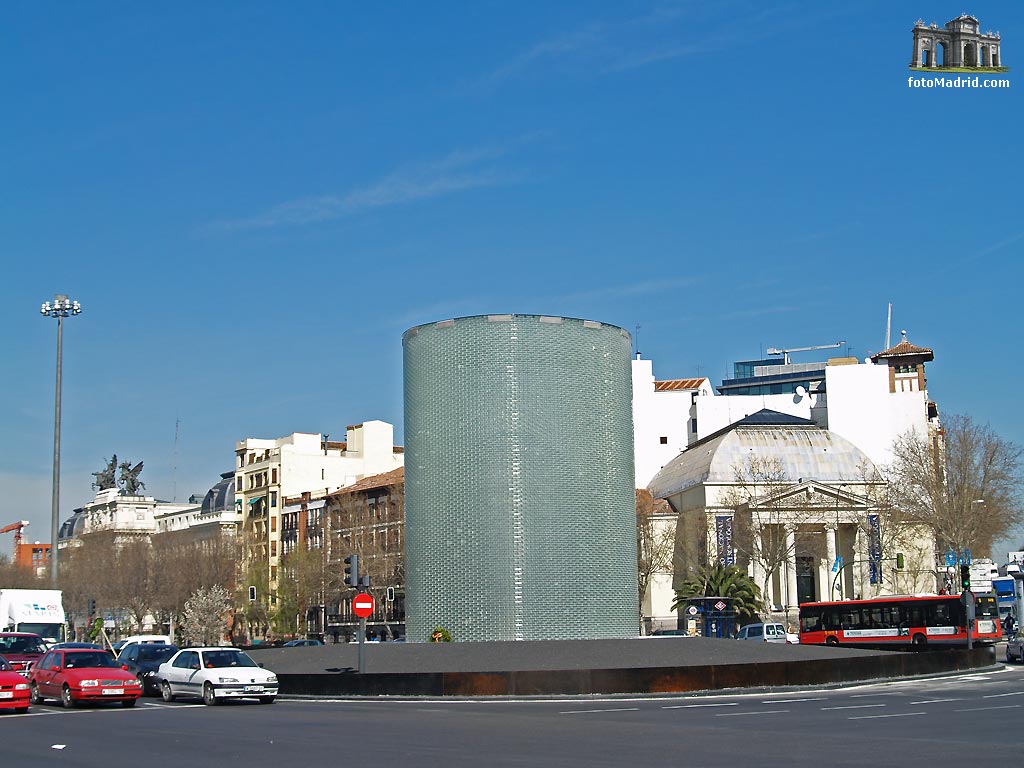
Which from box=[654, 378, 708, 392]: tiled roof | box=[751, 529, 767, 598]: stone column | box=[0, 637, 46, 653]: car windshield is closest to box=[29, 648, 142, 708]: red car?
box=[0, 637, 46, 653]: car windshield

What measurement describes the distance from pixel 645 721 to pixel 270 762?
9292 millimetres

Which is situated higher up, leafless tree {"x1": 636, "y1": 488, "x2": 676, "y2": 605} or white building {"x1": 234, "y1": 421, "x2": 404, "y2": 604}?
Result: white building {"x1": 234, "y1": 421, "x2": 404, "y2": 604}

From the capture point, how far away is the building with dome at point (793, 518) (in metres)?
→ 101

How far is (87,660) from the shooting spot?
3188 centimetres

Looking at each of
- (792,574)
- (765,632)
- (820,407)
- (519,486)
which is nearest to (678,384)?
(820,407)

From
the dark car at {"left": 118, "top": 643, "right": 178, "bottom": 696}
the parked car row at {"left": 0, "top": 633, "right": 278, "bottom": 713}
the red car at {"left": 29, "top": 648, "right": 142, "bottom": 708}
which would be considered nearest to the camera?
the parked car row at {"left": 0, "top": 633, "right": 278, "bottom": 713}

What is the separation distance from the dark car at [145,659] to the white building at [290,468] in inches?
3214

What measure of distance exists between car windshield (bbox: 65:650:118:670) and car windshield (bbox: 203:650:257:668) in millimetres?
2267

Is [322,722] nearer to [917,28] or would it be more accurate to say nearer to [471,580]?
[471,580]

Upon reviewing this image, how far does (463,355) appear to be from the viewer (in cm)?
4175

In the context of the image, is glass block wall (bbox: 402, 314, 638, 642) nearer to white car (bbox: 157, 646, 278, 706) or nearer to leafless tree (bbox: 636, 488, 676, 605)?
white car (bbox: 157, 646, 278, 706)

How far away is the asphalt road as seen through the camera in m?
18.4

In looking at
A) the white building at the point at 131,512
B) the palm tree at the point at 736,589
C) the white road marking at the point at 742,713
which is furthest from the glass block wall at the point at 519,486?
the white building at the point at 131,512

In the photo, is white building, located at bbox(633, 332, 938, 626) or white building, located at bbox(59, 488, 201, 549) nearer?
white building, located at bbox(633, 332, 938, 626)
